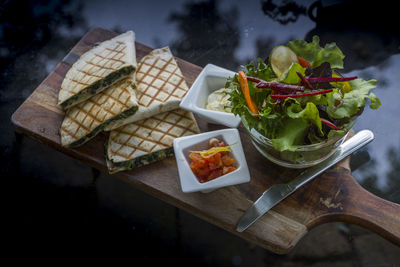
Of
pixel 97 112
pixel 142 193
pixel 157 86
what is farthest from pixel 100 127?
pixel 142 193

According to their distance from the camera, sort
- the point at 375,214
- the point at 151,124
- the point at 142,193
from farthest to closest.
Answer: the point at 142,193, the point at 151,124, the point at 375,214

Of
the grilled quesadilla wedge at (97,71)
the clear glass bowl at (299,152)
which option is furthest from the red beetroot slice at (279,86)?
the grilled quesadilla wedge at (97,71)

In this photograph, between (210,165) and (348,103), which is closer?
(348,103)

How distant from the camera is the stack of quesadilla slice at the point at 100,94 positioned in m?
2.43

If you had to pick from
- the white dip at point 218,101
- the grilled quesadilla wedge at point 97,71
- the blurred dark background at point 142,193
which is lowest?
the blurred dark background at point 142,193

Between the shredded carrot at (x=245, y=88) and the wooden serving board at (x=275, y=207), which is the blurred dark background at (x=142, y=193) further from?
the shredded carrot at (x=245, y=88)

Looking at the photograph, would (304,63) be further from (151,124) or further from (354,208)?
(151,124)

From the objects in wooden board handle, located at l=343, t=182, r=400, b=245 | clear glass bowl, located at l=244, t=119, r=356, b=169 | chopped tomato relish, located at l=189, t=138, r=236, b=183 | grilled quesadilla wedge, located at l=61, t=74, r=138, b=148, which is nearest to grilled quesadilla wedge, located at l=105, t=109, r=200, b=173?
grilled quesadilla wedge, located at l=61, t=74, r=138, b=148

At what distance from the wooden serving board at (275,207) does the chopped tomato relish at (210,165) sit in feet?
0.63

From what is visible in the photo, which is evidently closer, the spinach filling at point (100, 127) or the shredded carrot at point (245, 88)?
the shredded carrot at point (245, 88)

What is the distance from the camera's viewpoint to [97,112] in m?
2.47

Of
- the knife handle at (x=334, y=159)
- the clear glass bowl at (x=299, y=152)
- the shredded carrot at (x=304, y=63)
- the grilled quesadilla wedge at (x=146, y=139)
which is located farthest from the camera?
the grilled quesadilla wedge at (x=146, y=139)

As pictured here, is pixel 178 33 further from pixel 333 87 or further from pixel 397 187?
pixel 397 187

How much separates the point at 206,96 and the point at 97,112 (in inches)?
27.5
